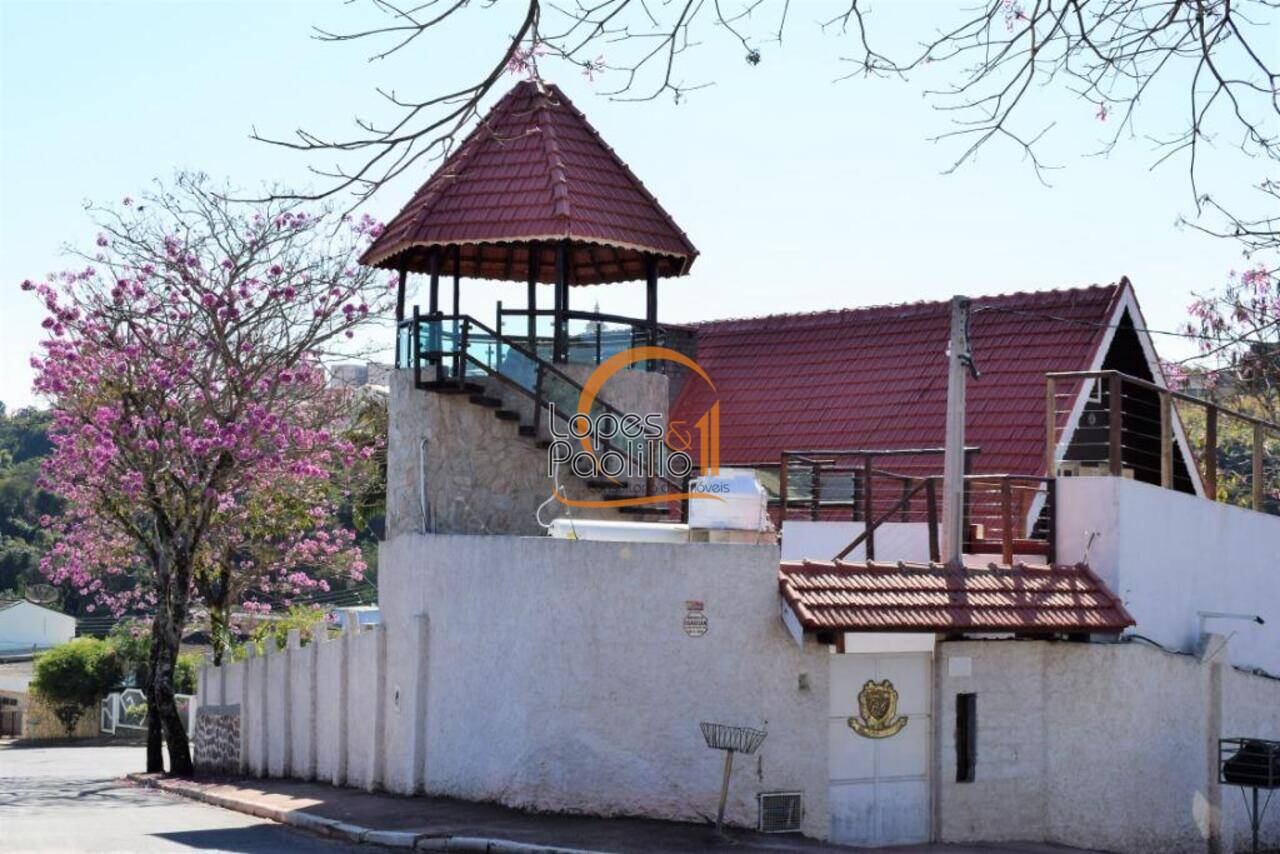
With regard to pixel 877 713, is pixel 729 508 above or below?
above

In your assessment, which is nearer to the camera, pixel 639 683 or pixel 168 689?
pixel 639 683

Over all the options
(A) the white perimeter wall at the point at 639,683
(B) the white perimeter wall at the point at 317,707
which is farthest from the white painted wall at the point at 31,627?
(A) the white perimeter wall at the point at 639,683

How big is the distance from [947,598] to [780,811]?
2.77 meters

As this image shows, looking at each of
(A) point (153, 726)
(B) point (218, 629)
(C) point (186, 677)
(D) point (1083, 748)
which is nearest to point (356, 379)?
(B) point (218, 629)

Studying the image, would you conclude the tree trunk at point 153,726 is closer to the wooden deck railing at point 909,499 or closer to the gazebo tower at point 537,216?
the gazebo tower at point 537,216

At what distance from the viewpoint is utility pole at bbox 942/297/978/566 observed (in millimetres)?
17234

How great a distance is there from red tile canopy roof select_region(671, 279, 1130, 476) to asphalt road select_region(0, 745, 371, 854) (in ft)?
35.0

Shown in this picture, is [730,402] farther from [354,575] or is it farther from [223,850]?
[223,850]

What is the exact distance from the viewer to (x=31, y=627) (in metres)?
60.9

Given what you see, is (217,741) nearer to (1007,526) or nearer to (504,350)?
(504,350)

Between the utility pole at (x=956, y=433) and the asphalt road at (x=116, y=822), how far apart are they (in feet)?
22.5

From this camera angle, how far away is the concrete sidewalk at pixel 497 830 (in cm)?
1434

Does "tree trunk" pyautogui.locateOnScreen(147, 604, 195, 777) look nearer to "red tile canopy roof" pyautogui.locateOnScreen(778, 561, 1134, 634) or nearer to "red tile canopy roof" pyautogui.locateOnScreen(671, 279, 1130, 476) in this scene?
"red tile canopy roof" pyautogui.locateOnScreen(671, 279, 1130, 476)

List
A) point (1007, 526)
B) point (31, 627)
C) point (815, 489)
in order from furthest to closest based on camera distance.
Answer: point (31, 627)
point (815, 489)
point (1007, 526)
